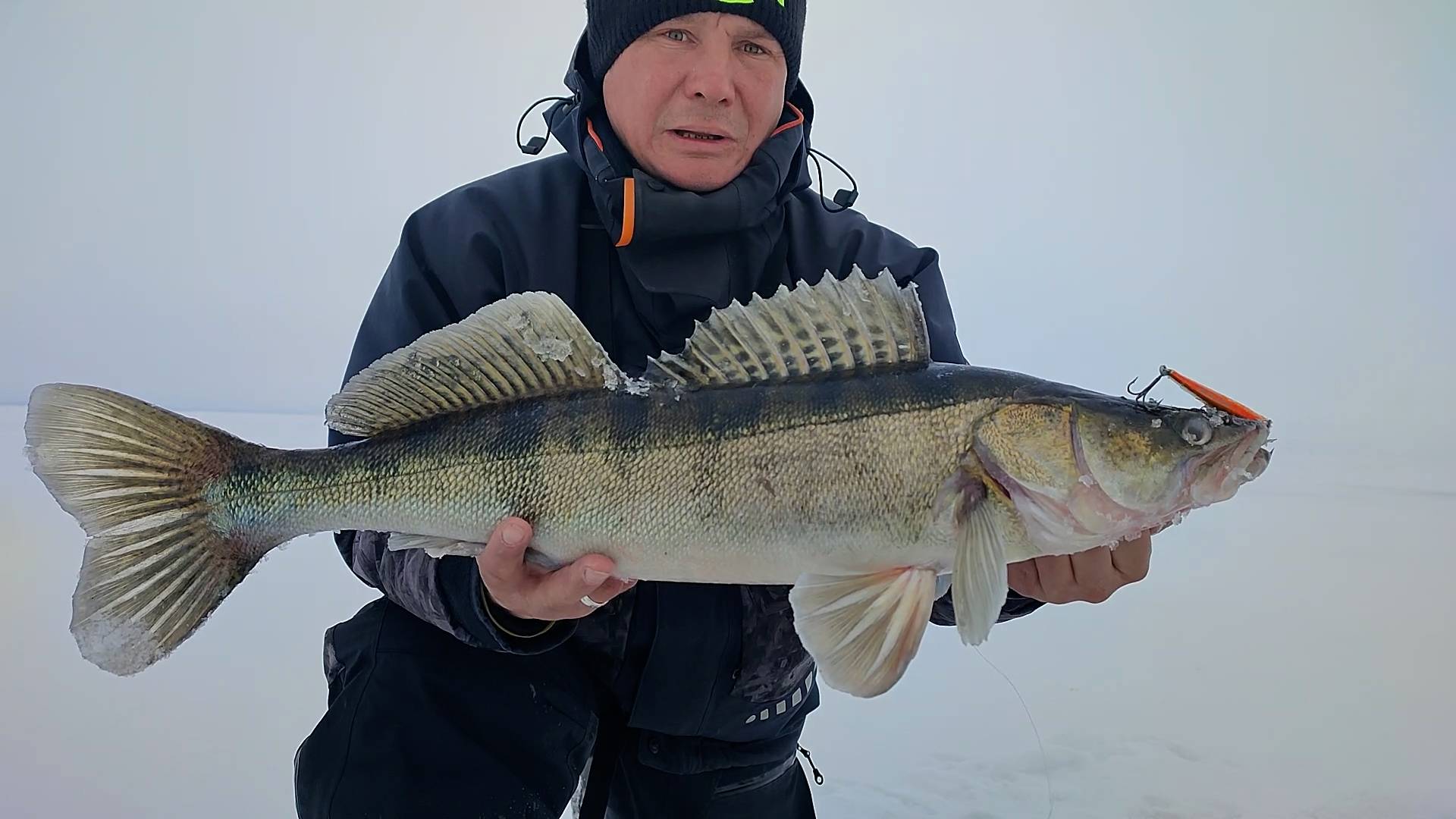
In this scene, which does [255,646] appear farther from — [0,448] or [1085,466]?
[0,448]

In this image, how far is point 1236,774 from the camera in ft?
8.61

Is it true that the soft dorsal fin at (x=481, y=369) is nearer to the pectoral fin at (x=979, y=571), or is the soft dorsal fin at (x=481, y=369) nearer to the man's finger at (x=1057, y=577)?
the pectoral fin at (x=979, y=571)

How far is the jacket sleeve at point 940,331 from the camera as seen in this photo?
1844 millimetres

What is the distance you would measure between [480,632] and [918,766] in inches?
67.5

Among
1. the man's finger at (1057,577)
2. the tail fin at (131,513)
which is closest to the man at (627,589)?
the man's finger at (1057,577)

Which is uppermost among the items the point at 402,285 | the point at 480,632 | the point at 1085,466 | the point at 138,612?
the point at 402,285

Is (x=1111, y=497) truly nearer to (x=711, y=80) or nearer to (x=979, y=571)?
(x=979, y=571)

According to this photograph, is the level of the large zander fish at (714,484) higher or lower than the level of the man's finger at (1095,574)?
higher

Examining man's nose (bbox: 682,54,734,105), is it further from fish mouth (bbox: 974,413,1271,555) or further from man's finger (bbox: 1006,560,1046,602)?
man's finger (bbox: 1006,560,1046,602)

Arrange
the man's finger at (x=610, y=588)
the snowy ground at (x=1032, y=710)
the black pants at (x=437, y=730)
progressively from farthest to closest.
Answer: the snowy ground at (x=1032, y=710) < the black pants at (x=437, y=730) < the man's finger at (x=610, y=588)

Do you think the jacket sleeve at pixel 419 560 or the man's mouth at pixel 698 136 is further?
the man's mouth at pixel 698 136

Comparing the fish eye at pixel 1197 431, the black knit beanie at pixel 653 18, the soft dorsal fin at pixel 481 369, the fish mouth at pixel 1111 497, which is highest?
the black knit beanie at pixel 653 18

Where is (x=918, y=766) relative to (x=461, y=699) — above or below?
below

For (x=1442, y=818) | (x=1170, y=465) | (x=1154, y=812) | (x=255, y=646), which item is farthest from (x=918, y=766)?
(x=255, y=646)
